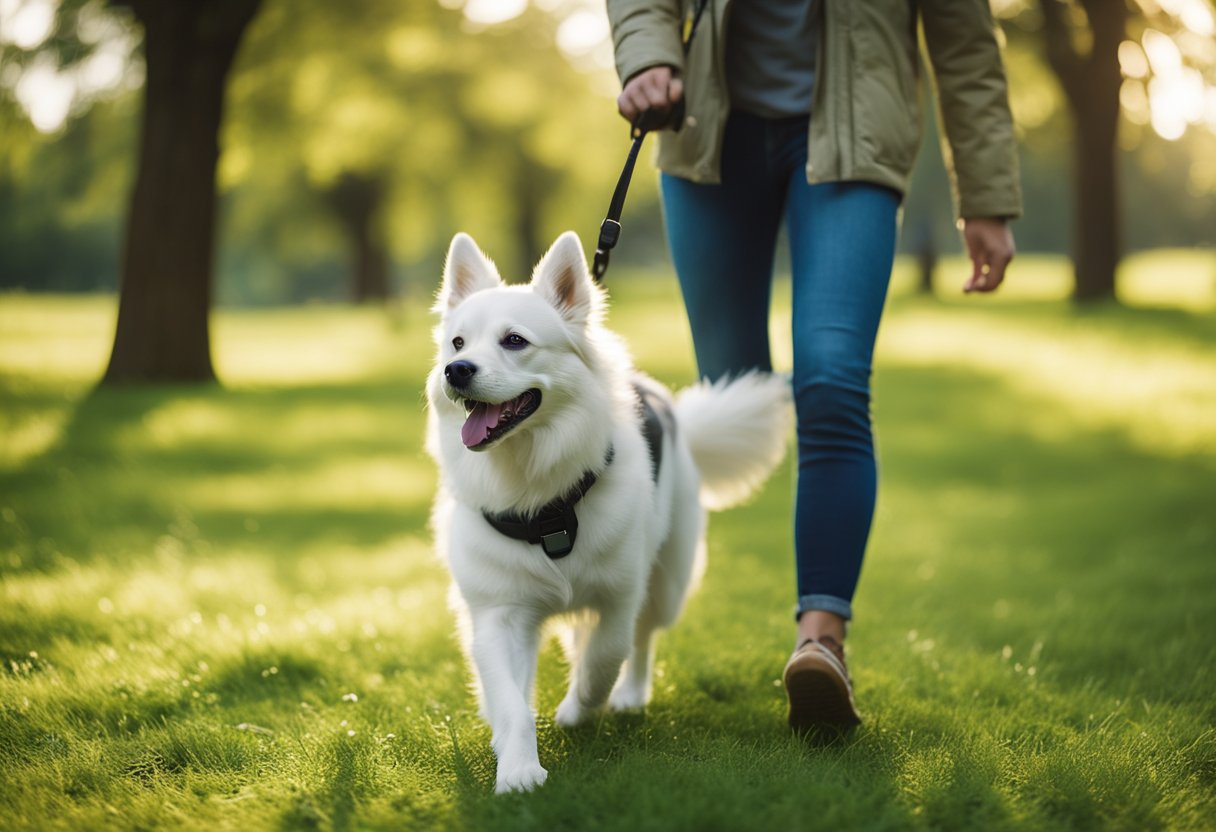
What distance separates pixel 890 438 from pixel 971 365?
4488 mm

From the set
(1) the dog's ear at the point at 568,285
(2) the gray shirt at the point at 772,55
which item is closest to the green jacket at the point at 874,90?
(2) the gray shirt at the point at 772,55

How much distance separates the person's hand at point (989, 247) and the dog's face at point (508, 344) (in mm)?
1246

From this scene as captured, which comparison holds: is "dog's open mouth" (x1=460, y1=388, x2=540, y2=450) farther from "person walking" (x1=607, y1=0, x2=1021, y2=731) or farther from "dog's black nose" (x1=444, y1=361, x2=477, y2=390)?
"person walking" (x1=607, y1=0, x2=1021, y2=731)

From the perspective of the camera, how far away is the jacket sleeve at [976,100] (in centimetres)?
319

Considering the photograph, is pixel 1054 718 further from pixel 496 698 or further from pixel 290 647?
pixel 290 647

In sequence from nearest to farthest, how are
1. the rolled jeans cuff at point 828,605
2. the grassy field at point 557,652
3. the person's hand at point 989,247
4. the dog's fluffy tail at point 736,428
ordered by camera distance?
the grassy field at point 557,652, the rolled jeans cuff at point 828,605, the person's hand at point 989,247, the dog's fluffy tail at point 736,428

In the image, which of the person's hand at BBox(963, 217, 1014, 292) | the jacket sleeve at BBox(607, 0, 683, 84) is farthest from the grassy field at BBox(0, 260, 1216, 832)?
the jacket sleeve at BBox(607, 0, 683, 84)

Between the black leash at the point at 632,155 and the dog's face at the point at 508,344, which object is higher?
the black leash at the point at 632,155

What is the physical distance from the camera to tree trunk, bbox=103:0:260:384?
35.6 feet

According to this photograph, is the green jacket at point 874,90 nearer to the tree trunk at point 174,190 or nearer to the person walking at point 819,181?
the person walking at point 819,181

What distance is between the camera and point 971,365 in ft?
47.2

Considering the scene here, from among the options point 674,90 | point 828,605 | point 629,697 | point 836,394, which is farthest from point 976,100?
Answer: point 629,697

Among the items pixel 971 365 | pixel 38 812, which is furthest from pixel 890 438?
pixel 38 812

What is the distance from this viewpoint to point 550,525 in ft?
9.14
